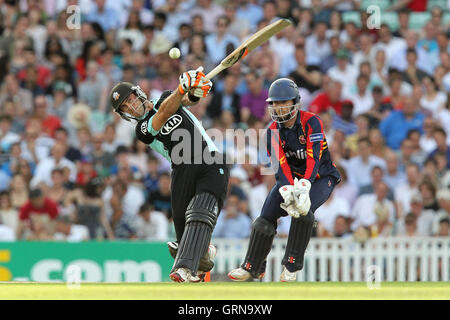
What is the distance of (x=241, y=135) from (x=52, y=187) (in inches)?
130

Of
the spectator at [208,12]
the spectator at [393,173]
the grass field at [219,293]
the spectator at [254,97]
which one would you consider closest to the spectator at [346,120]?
the spectator at [393,173]

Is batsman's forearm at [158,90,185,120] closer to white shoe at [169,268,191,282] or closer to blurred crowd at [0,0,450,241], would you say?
white shoe at [169,268,191,282]

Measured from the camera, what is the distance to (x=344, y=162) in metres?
16.1

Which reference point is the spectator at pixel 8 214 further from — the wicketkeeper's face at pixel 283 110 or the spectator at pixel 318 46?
the wicketkeeper's face at pixel 283 110

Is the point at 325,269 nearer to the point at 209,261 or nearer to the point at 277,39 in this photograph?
the point at 209,261

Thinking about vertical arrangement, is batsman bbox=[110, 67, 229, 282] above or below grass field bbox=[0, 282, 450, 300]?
above

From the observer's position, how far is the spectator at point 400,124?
16.7 m

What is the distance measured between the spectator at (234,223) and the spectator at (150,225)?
0.91 meters

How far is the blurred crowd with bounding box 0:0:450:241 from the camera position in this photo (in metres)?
15.3

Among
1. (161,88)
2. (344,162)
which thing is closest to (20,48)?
(161,88)

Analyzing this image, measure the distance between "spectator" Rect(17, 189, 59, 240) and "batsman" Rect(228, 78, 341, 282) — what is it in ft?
18.5

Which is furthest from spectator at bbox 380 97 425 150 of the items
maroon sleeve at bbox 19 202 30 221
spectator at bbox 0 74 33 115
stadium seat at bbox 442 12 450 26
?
spectator at bbox 0 74 33 115

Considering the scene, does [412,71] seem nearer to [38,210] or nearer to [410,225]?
[410,225]

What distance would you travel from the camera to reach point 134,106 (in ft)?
33.6
